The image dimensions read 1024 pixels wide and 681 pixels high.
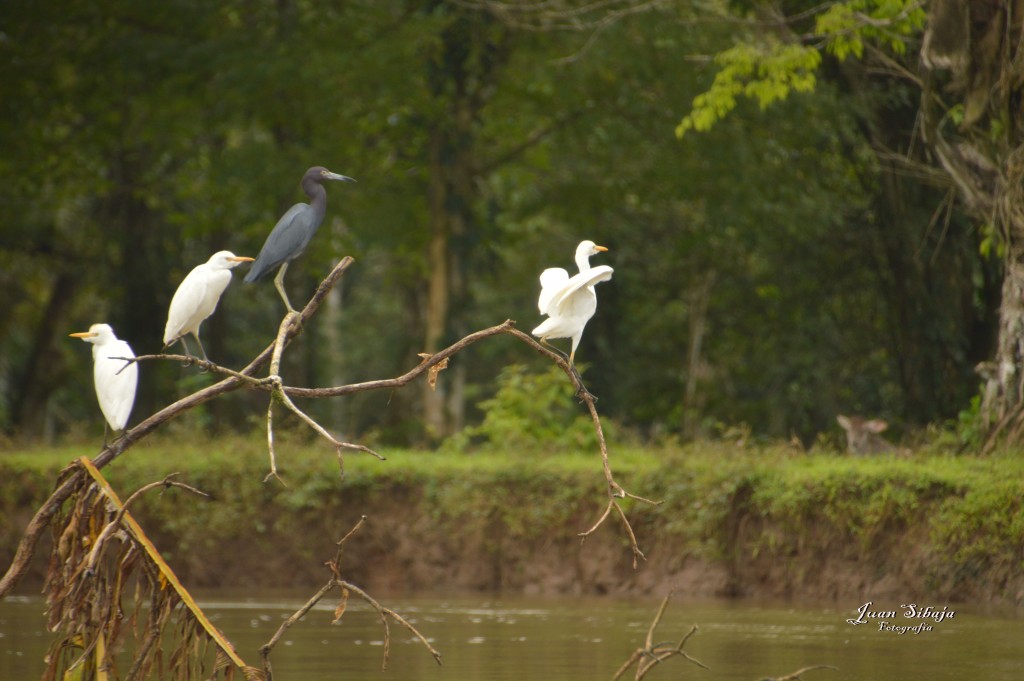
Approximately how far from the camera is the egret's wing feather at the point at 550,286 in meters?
5.80

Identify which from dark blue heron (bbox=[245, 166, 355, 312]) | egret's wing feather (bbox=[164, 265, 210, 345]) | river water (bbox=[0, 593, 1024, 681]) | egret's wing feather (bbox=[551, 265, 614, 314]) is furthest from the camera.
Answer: river water (bbox=[0, 593, 1024, 681])

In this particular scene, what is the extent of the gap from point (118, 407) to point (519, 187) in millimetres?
14861

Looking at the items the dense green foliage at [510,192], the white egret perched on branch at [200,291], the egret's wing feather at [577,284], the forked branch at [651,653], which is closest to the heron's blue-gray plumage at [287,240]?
the white egret perched on branch at [200,291]

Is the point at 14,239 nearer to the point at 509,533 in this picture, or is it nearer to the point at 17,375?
the point at 17,375

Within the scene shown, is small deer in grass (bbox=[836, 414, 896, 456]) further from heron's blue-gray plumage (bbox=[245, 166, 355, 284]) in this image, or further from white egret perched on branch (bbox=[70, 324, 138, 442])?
heron's blue-gray plumage (bbox=[245, 166, 355, 284])

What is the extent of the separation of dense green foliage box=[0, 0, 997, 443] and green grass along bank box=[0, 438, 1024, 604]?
5.45 ft

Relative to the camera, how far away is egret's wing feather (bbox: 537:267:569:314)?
228 inches

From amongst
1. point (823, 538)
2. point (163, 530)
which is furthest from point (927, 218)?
point (163, 530)

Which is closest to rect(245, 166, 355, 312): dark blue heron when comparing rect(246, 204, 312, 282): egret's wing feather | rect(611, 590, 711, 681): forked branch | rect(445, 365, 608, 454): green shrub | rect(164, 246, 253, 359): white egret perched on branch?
rect(246, 204, 312, 282): egret's wing feather

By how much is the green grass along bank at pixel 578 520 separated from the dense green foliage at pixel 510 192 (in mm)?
1660

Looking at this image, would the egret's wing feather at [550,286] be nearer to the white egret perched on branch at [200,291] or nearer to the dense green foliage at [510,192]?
the white egret perched on branch at [200,291]
